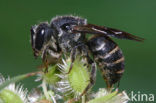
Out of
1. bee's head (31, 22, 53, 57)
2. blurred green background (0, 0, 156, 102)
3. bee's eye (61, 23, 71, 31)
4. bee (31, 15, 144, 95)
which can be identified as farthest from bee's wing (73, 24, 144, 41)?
A: blurred green background (0, 0, 156, 102)

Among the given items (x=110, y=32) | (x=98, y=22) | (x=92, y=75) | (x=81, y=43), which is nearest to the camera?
(x=92, y=75)

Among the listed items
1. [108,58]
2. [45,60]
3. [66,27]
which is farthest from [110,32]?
[45,60]

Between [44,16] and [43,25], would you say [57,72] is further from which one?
[44,16]

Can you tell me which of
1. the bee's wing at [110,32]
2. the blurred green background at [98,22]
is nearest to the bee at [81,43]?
the bee's wing at [110,32]

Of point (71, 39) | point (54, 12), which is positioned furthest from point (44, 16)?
point (71, 39)

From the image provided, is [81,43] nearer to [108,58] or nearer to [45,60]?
[108,58]

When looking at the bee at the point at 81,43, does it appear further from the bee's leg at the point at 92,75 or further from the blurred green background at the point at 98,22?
the blurred green background at the point at 98,22

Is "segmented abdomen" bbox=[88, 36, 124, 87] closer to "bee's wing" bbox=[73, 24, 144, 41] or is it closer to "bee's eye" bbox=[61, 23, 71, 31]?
"bee's wing" bbox=[73, 24, 144, 41]

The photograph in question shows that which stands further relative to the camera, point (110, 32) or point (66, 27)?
point (66, 27)
